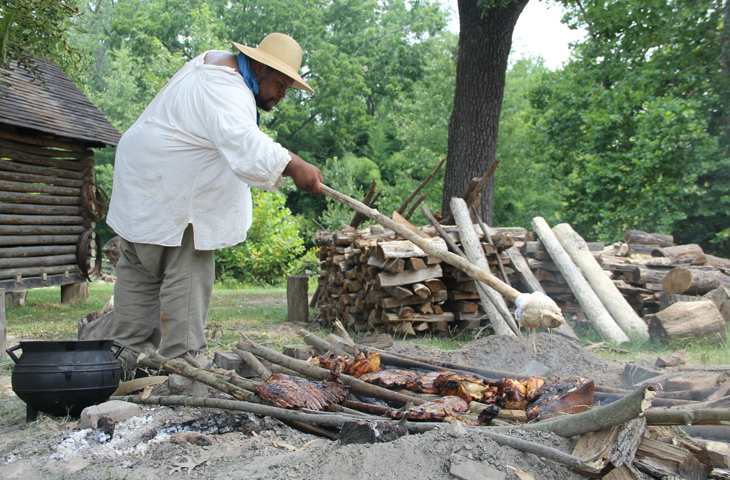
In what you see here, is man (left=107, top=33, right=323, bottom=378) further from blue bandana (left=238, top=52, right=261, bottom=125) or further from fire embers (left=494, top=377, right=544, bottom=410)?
fire embers (left=494, top=377, right=544, bottom=410)

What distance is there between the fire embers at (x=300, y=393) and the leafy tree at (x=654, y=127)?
848 cm

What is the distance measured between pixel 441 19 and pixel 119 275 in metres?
30.0

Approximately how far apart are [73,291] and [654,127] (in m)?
12.5

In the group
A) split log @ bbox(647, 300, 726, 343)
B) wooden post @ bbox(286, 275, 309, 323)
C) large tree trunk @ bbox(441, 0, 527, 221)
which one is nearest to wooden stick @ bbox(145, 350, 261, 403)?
wooden post @ bbox(286, 275, 309, 323)

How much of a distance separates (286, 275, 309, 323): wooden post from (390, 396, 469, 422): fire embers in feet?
14.5

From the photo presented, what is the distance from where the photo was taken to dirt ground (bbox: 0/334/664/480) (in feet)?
6.28

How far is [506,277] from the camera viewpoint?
558 cm

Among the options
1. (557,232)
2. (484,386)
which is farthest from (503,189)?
(484,386)

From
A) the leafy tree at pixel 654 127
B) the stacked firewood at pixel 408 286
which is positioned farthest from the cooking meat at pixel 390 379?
the leafy tree at pixel 654 127

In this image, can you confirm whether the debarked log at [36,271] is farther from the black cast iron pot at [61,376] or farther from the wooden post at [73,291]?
the black cast iron pot at [61,376]

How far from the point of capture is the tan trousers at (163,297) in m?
3.33

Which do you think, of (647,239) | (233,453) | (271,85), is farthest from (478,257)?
(233,453)

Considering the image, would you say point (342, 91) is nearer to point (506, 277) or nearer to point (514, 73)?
point (514, 73)

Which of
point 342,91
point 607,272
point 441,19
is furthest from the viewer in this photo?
point 441,19
